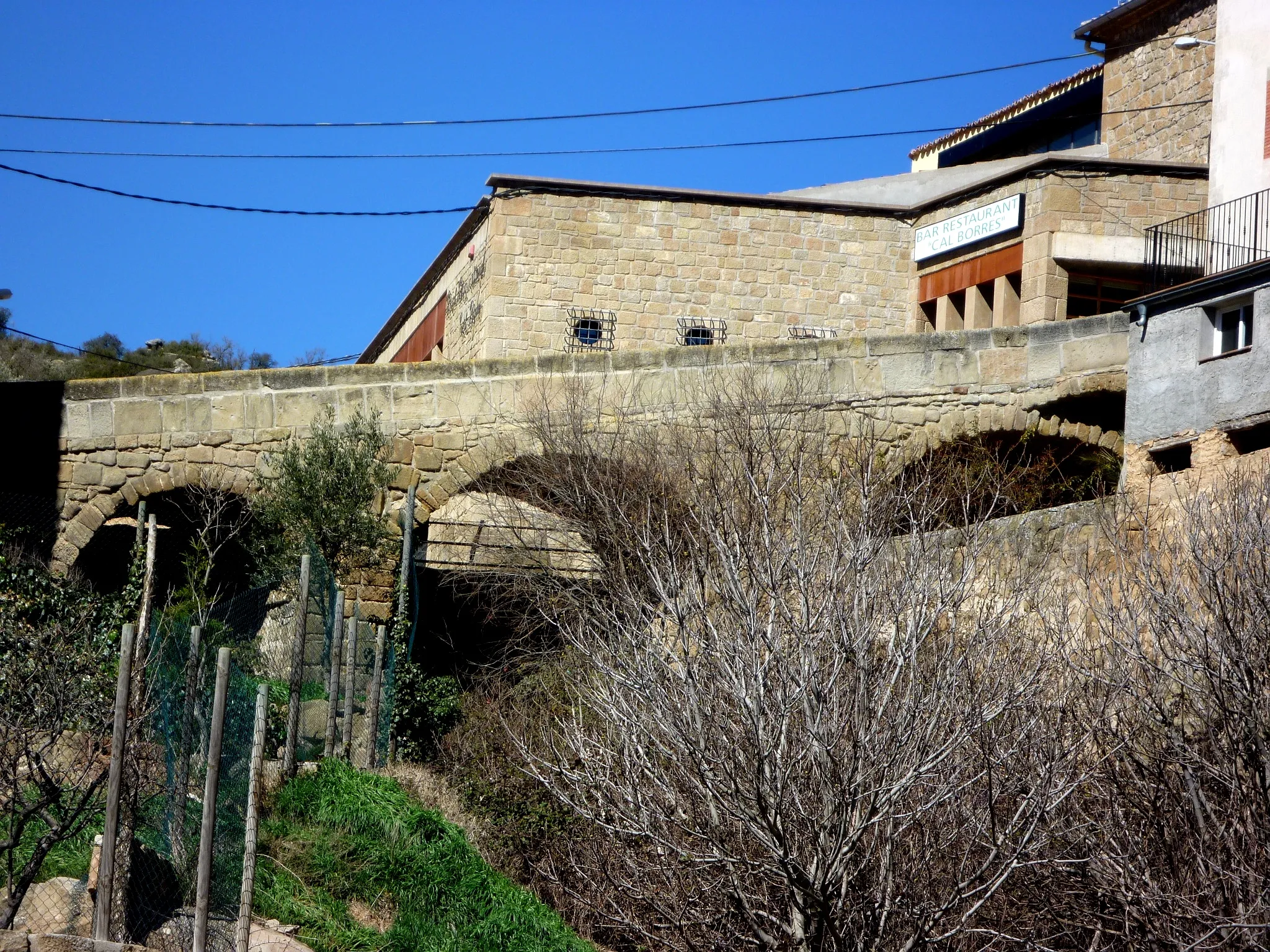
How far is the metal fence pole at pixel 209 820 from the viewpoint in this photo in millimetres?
7477

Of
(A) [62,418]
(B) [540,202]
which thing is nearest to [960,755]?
(A) [62,418]

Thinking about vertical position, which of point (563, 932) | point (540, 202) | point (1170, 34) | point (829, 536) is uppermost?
point (1170, 34)

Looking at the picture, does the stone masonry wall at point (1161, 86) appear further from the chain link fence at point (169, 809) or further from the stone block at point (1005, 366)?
the chain link fence at point (169, 809)

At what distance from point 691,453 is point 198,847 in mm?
7742

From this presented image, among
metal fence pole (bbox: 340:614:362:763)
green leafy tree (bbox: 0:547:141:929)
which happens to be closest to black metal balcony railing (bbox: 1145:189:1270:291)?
metal fence pole (bbox: 340:614:362:763)

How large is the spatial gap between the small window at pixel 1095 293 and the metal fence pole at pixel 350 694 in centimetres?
1211

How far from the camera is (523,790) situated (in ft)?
40.3

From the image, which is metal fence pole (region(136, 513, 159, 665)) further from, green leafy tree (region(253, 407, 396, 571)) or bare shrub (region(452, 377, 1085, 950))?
bare shrub (region(452, 377, 1085, 950))

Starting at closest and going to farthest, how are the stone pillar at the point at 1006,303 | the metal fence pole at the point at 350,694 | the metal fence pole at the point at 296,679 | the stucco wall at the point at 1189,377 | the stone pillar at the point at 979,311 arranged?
the metal fence pole at the point at 296,679 → the metal fence pole at the point at 350,694 → the stucco wall at the point at 1189,377 → the stone pillar at the point at 1006,303 → the stone pillar at the point at 979,311

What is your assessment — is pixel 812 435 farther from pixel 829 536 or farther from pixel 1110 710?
pixel 1110 710

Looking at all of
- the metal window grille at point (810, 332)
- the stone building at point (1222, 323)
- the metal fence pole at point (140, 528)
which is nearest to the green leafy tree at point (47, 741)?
the metal fence pole at point (140, 528)

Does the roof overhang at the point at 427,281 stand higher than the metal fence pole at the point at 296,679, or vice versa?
the roof overhang at the point at 427,281

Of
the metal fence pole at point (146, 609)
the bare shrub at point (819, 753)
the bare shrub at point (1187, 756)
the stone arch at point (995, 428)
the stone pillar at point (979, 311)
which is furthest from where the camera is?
the stone pillar at point (979, 311)

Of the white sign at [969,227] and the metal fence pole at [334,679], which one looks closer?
the metal fence pole at [334,679]
